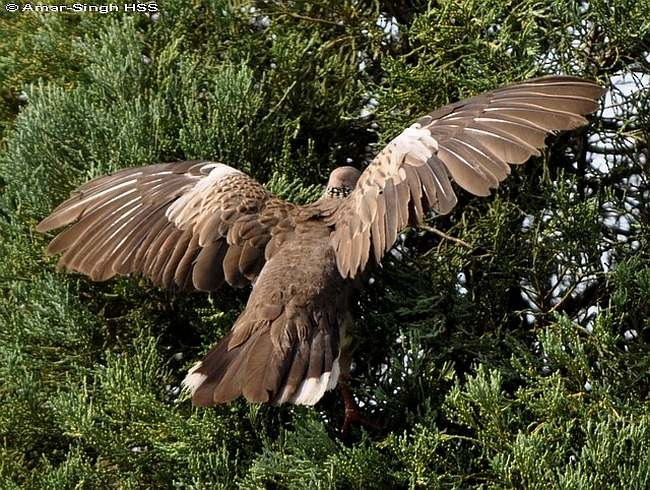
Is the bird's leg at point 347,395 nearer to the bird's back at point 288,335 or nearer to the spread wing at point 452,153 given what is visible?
the bird's back at point 288,335

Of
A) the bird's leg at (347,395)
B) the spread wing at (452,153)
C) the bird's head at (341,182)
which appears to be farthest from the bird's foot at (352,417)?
the bird's head at (341,182)

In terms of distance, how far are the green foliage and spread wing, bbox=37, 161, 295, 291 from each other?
0.26 ft

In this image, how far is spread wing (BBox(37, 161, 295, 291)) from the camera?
3.48 metres

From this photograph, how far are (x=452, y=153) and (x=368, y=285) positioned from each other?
0.50m

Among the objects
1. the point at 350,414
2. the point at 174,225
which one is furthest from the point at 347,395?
the point at 174,225

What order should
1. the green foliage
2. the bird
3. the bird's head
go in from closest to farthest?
the green foliage < the bird < the bird's head

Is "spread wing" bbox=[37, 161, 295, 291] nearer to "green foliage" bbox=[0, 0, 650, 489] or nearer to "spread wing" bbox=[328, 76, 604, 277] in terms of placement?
"green foliage" bbox=[0, 0, 650, 489]

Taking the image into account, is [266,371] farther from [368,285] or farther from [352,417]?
[368,285]

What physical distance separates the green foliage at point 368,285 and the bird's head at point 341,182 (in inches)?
5.9

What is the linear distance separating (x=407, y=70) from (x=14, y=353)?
1380 millimetres

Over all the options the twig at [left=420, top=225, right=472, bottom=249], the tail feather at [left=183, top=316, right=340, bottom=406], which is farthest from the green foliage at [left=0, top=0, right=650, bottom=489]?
the tail feather at [left=183, top=316, right=340, bottom=406]

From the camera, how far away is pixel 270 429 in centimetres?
327

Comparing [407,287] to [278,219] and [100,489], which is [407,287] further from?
[100,489]

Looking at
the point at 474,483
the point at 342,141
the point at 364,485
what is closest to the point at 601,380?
the point at 474,483
